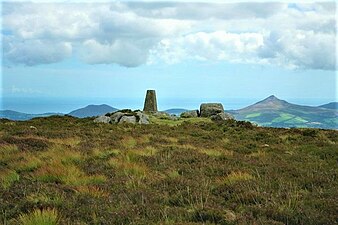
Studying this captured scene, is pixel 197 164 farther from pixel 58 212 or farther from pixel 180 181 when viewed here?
pixel 58 212

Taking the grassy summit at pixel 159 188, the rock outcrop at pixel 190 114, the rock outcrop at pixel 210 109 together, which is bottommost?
the grassy summit at pixel 159 188

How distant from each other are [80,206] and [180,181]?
3094 millimetres

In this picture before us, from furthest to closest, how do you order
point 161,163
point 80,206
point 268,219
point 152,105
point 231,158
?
point 152,105 < point 231,158 < point 161,163 < point 80,206 < point 268,219

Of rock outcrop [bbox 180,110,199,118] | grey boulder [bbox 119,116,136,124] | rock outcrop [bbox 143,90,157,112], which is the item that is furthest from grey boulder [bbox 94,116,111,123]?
rock outcrop [bbox 143,90,157,112]

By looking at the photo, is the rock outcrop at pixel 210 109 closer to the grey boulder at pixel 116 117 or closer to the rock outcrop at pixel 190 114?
the rock outcrop at pixel 190 114

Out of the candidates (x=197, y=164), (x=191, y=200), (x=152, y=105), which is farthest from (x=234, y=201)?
(x=152, y=105)

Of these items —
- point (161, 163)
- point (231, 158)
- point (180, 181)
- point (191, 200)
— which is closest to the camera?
point (191, 200)

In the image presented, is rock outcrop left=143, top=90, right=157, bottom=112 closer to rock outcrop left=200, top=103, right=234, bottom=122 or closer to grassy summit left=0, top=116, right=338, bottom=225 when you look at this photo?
rock outcrop left=200, top=103, right=234, bottom=122

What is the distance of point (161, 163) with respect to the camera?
42.2ft

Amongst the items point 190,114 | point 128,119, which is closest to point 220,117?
point 190,114

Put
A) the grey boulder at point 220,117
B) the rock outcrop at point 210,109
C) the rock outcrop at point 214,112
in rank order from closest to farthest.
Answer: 1. the grey boulder at point 220,117
2. the rock outcrop at point 214,112
3. the rock outcrop at point 210,109

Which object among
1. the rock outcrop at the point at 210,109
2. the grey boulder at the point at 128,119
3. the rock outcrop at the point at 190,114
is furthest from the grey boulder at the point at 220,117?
the grey boulder at the point at 128,119

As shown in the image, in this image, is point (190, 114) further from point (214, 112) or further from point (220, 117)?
point (220, 117)

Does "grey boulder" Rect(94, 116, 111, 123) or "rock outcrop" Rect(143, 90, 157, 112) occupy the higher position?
"rock outcrop" Rect(143, 90, 157, 112)
